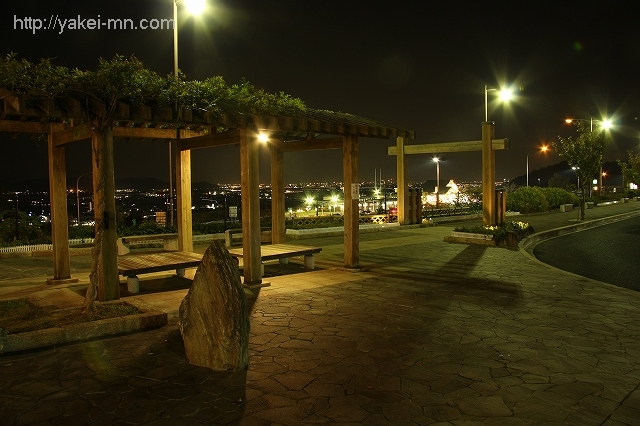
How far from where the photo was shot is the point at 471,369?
17.0 feet

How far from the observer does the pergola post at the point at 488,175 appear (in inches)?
709

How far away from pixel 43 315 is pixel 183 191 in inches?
192

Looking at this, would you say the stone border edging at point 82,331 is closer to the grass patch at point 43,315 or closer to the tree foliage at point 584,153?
the grass patch at point 43,315

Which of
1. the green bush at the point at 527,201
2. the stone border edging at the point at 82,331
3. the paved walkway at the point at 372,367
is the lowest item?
the paved walkway at the point at 372,367

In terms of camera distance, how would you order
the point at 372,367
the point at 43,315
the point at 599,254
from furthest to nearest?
the point at 599,254 < the point at 43,315 < the point at 372,367

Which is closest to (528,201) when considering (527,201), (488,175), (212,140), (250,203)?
(527,201)

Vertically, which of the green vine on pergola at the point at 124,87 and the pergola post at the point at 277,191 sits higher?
the green vine on pergola at the point at 124,87

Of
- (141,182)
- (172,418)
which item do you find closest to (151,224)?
(172,418)

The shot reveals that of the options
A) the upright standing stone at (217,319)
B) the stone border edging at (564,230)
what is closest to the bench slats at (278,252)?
the upright standing stone at (217,319)

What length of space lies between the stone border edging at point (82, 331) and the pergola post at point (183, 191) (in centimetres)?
459

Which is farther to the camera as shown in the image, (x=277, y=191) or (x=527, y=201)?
(x=527, y=201)

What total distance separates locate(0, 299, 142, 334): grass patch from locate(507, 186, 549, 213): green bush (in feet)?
92.7

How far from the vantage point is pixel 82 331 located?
6.14 m

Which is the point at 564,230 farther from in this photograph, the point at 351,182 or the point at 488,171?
the point at 351,182
